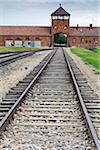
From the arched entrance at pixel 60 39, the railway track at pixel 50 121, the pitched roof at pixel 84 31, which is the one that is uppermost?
the pitched roof at pixel 84 31

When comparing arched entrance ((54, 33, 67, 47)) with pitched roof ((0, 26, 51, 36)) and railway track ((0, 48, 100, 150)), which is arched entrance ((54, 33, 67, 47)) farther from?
railway track ((0, 48, 100, 150))

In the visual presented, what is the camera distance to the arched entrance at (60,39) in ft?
379

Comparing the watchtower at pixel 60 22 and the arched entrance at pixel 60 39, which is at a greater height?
the watchtower at pixel 60 22

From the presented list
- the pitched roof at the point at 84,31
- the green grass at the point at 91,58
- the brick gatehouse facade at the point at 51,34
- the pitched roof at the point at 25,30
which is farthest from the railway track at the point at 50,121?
the pitched roof at the point at 84,31

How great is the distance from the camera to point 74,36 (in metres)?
119

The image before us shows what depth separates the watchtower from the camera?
387 feet

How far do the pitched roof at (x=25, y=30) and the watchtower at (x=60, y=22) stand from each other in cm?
221

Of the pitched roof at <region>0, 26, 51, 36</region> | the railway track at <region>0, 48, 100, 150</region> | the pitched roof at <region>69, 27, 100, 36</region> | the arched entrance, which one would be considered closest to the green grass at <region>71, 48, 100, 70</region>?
the railway track at <region>0, 48, 100, 150</region>

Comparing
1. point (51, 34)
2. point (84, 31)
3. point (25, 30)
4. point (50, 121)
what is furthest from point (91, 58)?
point (84, 31)

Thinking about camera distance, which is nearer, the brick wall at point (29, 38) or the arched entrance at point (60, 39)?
the brick wall at point (29, 38)

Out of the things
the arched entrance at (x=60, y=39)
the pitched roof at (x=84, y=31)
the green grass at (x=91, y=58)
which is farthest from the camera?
the pitched roof at (x=84, y=31)

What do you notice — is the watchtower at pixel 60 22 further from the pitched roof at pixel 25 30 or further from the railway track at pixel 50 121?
the railway track at pixel 50 121

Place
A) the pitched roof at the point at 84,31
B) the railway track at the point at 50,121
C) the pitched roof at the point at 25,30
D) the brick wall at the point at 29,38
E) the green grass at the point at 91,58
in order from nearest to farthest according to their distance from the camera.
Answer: the railway track at the point at 50,121, the green grass at the point at 91,58, the brick wall at the point at 29,38, the pitched roof at the point at 25,30, the pitched roof at the point at 84,31

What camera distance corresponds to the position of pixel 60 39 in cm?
11762
